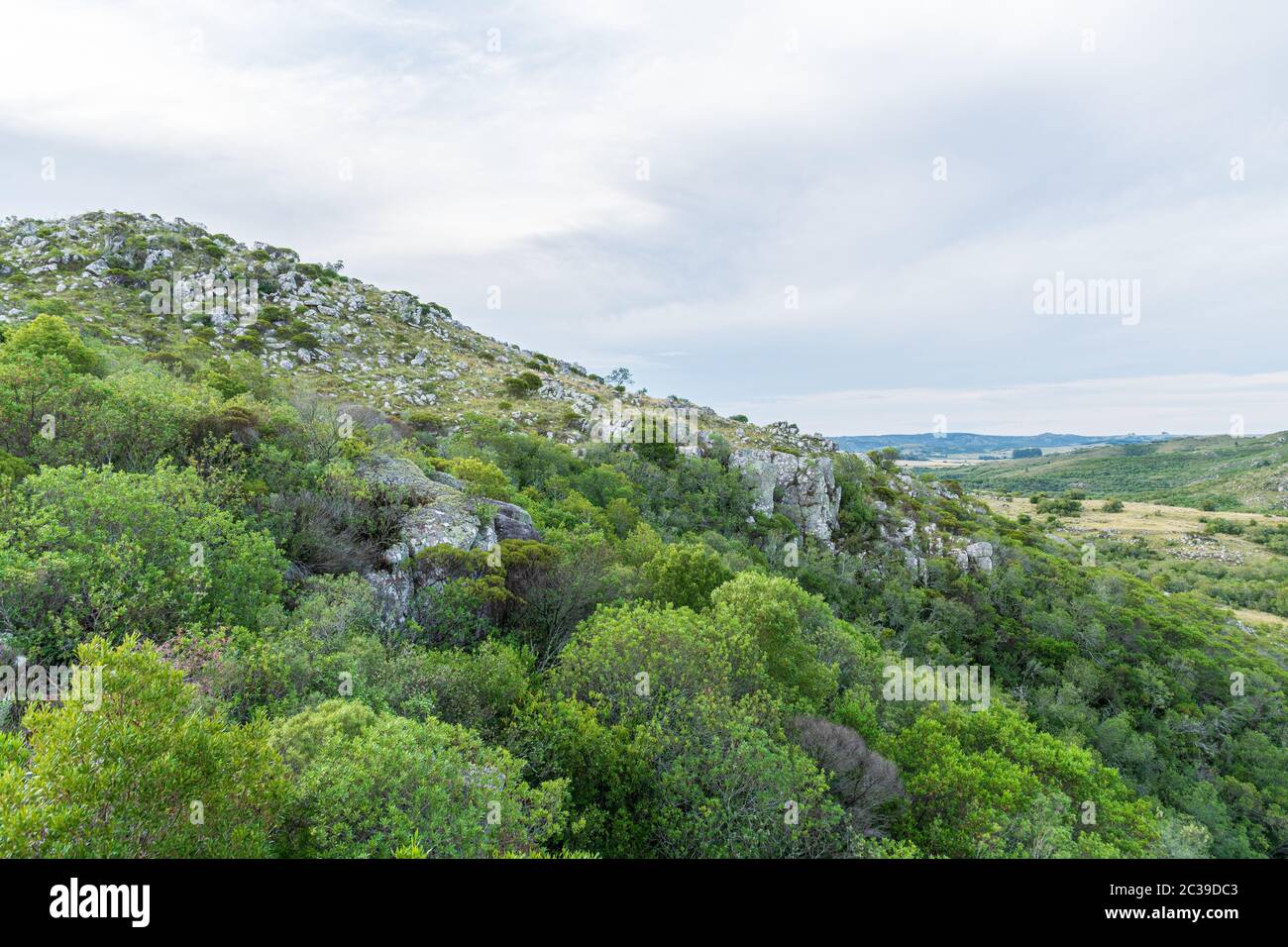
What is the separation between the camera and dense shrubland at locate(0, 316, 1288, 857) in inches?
241

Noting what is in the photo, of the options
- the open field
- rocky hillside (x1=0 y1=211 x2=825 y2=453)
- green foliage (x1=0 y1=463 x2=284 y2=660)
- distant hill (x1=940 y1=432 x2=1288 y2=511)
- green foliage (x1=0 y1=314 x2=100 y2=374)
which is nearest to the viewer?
green foliage (x1=0 y1=463 x2=284 y2=660)

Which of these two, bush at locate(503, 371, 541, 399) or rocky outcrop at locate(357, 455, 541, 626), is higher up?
bush at locate(503, 371, 541, 399)

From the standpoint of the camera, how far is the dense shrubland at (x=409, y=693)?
241 inches

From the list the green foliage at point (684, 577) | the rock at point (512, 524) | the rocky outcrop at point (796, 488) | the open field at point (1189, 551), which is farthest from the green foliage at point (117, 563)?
the open field at point (1189, 551)

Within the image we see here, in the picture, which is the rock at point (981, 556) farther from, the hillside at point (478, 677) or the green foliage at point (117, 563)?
the green foliage at point (117, 563)

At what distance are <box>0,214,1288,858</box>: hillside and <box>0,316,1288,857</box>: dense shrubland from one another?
0.07 meters

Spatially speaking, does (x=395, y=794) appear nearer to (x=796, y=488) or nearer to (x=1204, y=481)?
(x=796, y=488)

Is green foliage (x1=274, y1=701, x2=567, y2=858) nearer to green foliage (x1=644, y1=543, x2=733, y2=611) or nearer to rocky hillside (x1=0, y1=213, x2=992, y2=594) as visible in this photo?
green foliage (x1=644, y1=543, x2=733, y2=611)

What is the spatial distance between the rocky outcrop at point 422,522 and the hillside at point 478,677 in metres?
0.15

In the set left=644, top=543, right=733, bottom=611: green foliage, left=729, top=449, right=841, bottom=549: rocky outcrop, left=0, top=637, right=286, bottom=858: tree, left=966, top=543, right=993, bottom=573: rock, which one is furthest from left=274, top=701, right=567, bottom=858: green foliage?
left=966, top=543, right=993, bottom=573: rock

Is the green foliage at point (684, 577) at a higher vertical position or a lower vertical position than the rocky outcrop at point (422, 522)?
lower

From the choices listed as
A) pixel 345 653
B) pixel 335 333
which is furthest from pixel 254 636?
pixel 335 333

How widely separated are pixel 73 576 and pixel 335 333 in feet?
171
